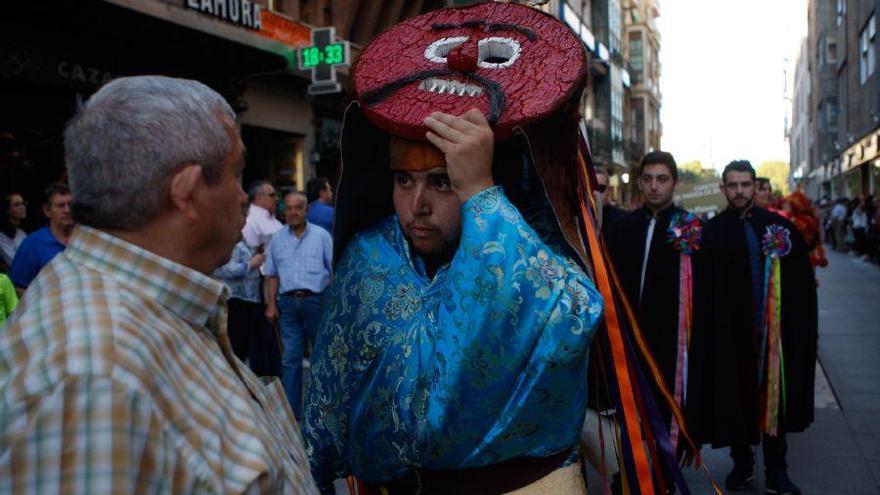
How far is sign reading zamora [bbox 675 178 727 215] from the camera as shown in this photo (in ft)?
27.7

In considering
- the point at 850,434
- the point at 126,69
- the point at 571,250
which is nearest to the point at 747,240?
the point at 850,434

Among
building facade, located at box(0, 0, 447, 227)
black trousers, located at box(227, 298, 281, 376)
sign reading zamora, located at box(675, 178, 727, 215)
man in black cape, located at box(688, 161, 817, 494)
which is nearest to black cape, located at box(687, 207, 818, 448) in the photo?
man in black cape, located at box(688, 161, 817, 494)

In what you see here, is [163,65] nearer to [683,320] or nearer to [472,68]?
[683,320]

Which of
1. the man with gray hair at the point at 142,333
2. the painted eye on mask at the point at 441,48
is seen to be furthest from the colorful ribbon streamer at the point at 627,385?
the man with gray hair at the point at 142,333

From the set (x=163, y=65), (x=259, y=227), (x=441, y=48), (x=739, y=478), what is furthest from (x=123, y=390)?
(x=163, y=65)

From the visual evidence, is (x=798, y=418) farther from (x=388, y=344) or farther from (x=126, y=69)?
(x=126, y=69)

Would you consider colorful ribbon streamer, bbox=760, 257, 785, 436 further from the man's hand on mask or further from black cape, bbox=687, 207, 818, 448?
the man's hand on mask

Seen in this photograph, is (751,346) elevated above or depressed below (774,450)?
above

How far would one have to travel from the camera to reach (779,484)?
4.34m

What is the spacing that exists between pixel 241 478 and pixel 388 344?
1.87ft

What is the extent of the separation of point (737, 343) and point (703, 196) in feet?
14.2

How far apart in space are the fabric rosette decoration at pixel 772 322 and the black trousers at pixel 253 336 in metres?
3.57

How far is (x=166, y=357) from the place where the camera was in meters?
1.03

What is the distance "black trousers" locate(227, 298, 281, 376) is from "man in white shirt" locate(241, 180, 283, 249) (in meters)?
0.85
